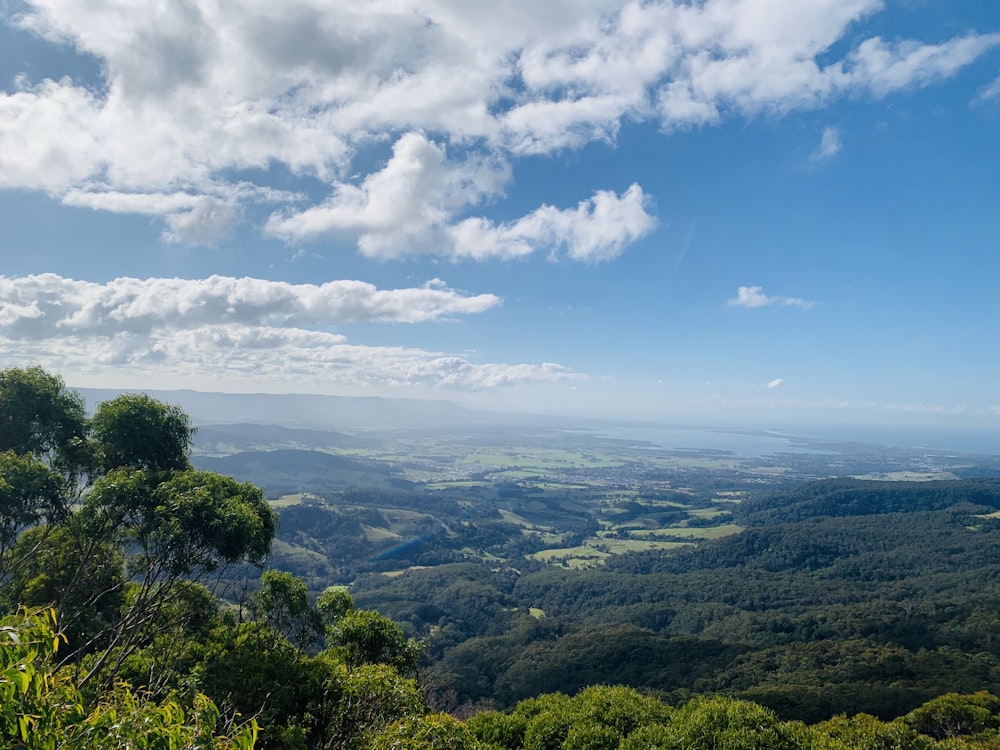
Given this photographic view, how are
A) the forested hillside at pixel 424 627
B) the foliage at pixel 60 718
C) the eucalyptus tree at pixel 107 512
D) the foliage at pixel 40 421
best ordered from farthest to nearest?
the foliage at pixel 40 421 < the eucalyptus tree at pixel 107 512 < the forested hillside at pixel 424 627 < the foliage at pixel 60 718

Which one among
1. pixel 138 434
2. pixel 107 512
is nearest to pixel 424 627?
pixel 138 434

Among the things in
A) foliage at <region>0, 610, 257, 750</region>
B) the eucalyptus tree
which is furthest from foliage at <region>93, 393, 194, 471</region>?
foliage at <region>0, 610, 257, 750</region>

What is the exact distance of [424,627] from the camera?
101 m

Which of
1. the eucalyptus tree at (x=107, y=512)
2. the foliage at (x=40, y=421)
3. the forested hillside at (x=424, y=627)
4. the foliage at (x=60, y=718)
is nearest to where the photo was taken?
the foliage at (x=60, y=718)

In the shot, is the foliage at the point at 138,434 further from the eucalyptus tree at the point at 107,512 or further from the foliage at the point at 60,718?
the foliage at the point at 60,718

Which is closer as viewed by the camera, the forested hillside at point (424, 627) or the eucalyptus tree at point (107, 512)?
the forested hillside at point (424, 627)

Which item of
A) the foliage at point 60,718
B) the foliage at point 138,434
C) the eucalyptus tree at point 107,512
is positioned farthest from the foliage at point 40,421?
the foliage at point 60,718

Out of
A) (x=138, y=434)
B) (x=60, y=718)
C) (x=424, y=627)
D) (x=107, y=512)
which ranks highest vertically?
(x=138, y=434)

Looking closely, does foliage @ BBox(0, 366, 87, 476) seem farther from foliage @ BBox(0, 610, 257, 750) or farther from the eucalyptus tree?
foliage @ BBox(0, 610, 257, 750)

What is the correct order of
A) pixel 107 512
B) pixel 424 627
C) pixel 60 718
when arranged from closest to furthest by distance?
pixel 60 718 < pixel 107 512 < pixel 424 627

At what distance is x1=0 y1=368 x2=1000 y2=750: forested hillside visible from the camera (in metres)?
10.6

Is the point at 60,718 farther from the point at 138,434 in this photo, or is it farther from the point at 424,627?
the point at 424,627

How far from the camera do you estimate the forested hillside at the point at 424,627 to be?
418 inches

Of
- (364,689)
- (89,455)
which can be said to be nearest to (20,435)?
(89,455)
